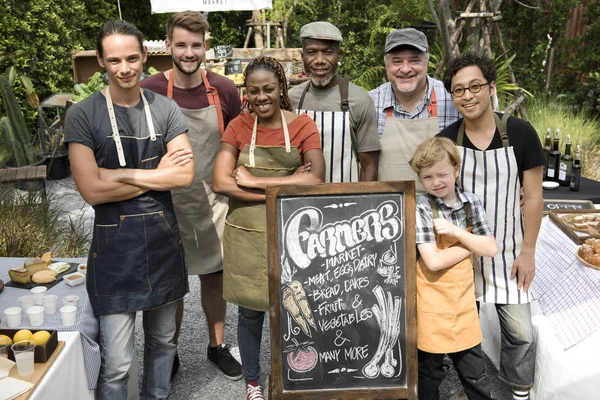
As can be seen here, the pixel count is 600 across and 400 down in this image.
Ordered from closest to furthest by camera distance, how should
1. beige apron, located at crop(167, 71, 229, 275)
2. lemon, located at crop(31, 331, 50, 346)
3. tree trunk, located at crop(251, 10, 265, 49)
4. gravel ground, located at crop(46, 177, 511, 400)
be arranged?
lemon, located at crop(31, 331, 50, 346) → beige apron, located at crop(167, 71, 229, 275) → gravel ground, located at crop(46, 177, 511, 400) → tree trunk, located at crop(251, 10, 265, 49)

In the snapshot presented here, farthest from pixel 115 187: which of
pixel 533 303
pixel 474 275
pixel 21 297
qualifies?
pixel 533 303

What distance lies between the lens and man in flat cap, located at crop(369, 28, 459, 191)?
3.27 metres

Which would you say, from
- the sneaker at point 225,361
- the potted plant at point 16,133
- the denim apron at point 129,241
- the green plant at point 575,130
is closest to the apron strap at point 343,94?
the denim apron at point 129,241

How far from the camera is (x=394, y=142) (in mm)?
3309

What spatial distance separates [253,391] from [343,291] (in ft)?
2.97

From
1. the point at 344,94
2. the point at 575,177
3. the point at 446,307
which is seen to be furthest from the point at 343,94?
the point at 575,177

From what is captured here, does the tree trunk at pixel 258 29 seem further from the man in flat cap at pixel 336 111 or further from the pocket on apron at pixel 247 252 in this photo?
the pocket on apron at pixel 247 252

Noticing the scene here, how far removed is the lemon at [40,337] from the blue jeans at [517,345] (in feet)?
6.75

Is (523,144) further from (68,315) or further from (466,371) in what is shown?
(68,315)

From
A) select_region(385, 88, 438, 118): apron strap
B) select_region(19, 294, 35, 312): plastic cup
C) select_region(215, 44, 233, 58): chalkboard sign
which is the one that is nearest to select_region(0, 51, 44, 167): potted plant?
select_region(215, 44, 233, 58): chalkboard sign

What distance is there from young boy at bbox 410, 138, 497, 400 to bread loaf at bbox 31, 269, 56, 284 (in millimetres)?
1878

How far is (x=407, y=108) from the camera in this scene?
11.0ft

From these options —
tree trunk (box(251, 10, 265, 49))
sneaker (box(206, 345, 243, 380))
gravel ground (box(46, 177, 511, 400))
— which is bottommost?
gravel ground (box(46, 177, 511, 400))

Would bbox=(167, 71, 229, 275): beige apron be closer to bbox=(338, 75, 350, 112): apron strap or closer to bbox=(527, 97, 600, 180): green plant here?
bbox=(338, 75, 350, 112): apron strap
